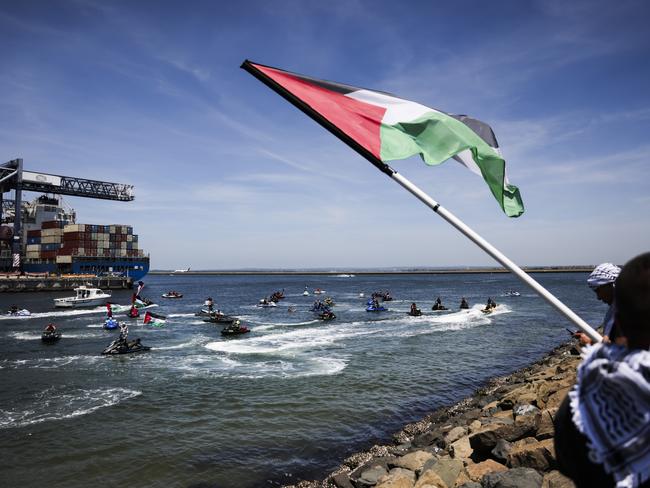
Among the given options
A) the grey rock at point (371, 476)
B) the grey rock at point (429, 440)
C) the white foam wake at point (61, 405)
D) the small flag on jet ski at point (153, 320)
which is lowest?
the white foam wake at point (61, 405)

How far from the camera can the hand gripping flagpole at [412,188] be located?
487 cm

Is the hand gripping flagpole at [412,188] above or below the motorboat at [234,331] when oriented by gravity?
above

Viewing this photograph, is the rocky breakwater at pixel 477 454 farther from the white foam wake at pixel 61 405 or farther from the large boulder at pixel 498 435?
the white foam wake at pixel 61 405

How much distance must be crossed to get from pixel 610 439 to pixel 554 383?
48.8 feet

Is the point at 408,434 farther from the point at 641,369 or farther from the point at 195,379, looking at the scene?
the point at 641,369

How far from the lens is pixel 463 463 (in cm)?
974

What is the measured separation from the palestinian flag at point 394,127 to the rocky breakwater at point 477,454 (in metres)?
4.67

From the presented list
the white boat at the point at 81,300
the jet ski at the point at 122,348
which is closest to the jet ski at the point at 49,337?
the jet ski at the point at 122,348

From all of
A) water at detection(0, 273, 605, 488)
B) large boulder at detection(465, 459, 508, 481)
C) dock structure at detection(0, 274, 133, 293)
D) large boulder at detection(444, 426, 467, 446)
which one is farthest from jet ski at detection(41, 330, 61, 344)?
dock structure at detection(0, 274, 133, 293)

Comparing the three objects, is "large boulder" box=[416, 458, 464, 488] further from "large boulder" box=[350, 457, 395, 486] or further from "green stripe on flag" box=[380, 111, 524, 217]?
"green stripe on flag" box=[380, 111, 524, 217]

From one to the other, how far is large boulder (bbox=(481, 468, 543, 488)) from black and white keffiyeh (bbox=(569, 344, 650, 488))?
19.6 ft

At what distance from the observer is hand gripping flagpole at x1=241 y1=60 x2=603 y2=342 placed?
4.87 m

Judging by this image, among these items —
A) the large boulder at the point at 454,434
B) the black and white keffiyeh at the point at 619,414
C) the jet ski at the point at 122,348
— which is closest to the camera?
the black and white keffiyeh at the point at 619,414

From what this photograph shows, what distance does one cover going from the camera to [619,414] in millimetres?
1923
